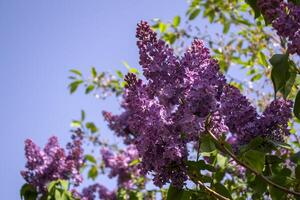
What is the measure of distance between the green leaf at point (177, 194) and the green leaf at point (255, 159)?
0.32 meters

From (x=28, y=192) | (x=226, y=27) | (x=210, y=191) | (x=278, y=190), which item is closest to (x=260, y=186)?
(x=278, y=190)

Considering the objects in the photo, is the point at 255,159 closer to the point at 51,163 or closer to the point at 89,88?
the point at 51,163

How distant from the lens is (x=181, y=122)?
1.81 meters

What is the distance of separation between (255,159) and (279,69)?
407mm

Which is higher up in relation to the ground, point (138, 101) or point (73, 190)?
point (73, 190)

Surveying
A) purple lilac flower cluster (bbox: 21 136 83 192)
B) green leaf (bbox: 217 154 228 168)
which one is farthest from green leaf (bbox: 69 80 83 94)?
green leaf (bbox: 217 154 228 168)

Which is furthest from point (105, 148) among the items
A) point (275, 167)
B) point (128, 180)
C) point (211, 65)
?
point (211, 65)

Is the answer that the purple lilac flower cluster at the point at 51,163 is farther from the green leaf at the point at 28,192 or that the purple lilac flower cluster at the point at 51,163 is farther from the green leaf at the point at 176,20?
the green leaf at the point at 176,20

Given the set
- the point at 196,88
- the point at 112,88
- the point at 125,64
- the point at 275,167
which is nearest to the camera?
the point at 196,88

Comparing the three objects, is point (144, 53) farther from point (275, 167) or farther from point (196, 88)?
point (275, 167)

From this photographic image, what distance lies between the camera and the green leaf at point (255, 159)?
1836 millimetres

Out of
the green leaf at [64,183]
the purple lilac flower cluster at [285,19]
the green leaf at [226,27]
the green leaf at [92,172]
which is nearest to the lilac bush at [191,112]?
the purple lilac flower cluster at [285,19]

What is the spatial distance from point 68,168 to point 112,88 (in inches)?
74.3

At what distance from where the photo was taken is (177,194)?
6.59ft
